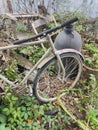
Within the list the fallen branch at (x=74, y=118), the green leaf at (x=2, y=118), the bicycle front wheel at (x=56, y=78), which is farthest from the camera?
the bicycle front wheel at (x=56, y=78)

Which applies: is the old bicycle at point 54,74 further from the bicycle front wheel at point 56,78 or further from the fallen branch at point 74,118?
the fallen branch at point 74,118

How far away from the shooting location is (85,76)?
431cm

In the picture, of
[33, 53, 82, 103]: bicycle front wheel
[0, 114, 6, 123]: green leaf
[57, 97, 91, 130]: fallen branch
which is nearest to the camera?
[0, 114, 6, 123]: green leaf

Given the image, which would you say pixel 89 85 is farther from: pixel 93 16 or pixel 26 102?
pixel 93 16

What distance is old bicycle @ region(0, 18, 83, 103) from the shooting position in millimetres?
3404

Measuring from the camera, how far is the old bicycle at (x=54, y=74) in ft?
11.2

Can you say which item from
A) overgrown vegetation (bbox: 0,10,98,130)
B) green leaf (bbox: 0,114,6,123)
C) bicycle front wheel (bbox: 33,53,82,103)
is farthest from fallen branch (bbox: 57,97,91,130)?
green leaf (bbox: 0,114,6,123)

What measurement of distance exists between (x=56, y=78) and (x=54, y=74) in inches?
3.1

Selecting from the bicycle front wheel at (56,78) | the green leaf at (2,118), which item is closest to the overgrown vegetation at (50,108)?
the green leaf at (2,118)

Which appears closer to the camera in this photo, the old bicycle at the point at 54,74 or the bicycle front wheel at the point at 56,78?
the old bicycle at the point at 54,74

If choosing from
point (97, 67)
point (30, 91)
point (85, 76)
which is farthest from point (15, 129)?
point (97, 67)

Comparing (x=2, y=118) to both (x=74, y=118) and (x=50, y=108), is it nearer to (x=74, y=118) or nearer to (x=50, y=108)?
(x=50, y=108)

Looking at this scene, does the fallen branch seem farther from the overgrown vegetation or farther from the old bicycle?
the old bicycle

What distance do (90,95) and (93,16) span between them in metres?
2.56
